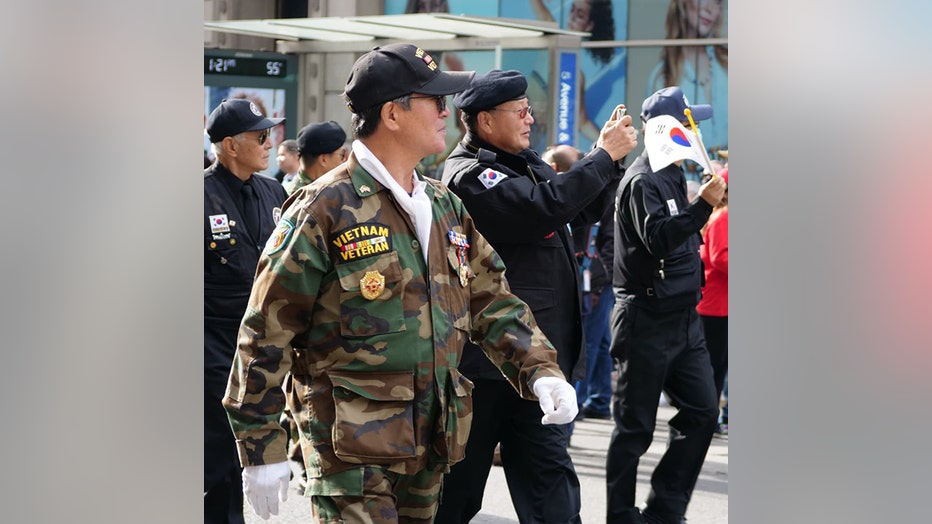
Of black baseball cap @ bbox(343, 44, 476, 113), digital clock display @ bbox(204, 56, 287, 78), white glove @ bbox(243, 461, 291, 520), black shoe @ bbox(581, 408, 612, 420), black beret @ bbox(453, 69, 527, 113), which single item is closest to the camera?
white glove @ bbox(243, 461, 291, 520)

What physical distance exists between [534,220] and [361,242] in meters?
1.62

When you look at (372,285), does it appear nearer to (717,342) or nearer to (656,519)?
(656,519)

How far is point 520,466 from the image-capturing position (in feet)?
16.3

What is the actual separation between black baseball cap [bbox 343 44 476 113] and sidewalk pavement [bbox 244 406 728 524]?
11.3 ft

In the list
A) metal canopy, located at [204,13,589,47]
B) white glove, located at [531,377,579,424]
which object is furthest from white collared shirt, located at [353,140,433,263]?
metal canopy, located at [204,13,589,47]

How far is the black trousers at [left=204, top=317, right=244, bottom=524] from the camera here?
18.7 feet

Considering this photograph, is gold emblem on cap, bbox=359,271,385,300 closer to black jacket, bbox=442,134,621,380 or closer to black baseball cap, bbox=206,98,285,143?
black jacket, bbox=442,134,621,380

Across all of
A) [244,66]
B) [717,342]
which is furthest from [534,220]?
[244,66]

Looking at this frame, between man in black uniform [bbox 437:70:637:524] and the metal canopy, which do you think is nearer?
man in black uniform [bbox 437:70:637:524]
